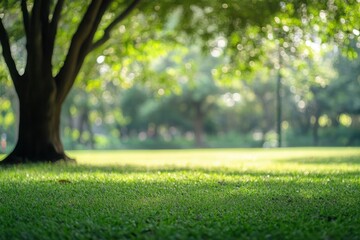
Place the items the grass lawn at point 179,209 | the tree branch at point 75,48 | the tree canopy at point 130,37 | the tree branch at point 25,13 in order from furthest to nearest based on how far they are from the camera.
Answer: the tree branch at point 75,48, the tree canopy at point 130,37, the tree branch at point 25,13, the grass lawn at point 179,209

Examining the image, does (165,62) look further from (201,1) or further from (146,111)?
(201,1)

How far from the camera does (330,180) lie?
9.26 m

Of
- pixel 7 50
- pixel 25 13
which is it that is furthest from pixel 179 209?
pixel 7 50

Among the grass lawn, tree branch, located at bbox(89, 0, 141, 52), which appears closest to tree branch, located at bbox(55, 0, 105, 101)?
tree branch, located at bbox(89, 0, 141, 52)

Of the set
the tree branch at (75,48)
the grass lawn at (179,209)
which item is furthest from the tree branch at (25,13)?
the grass lawn at (179,209)

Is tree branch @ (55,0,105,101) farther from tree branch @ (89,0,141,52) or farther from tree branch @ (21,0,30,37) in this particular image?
tree branch @ (21,0,30,37)

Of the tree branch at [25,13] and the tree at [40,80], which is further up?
the tree branch at [25,13]

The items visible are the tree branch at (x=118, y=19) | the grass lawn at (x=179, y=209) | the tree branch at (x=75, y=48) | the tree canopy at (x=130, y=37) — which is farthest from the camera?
the tree branch at (x=118, y=19)

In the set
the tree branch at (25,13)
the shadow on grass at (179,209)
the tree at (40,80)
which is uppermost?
the tree branch at (25,13)

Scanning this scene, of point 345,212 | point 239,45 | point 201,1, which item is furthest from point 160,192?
point 239,45

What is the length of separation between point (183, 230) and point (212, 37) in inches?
579

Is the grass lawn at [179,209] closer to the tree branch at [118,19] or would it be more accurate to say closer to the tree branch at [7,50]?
the tree branch at [7,50]

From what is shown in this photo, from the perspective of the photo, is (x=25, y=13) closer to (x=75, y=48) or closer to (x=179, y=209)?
(x=75, y=48)

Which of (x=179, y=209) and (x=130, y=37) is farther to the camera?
(x=130, y=37)
